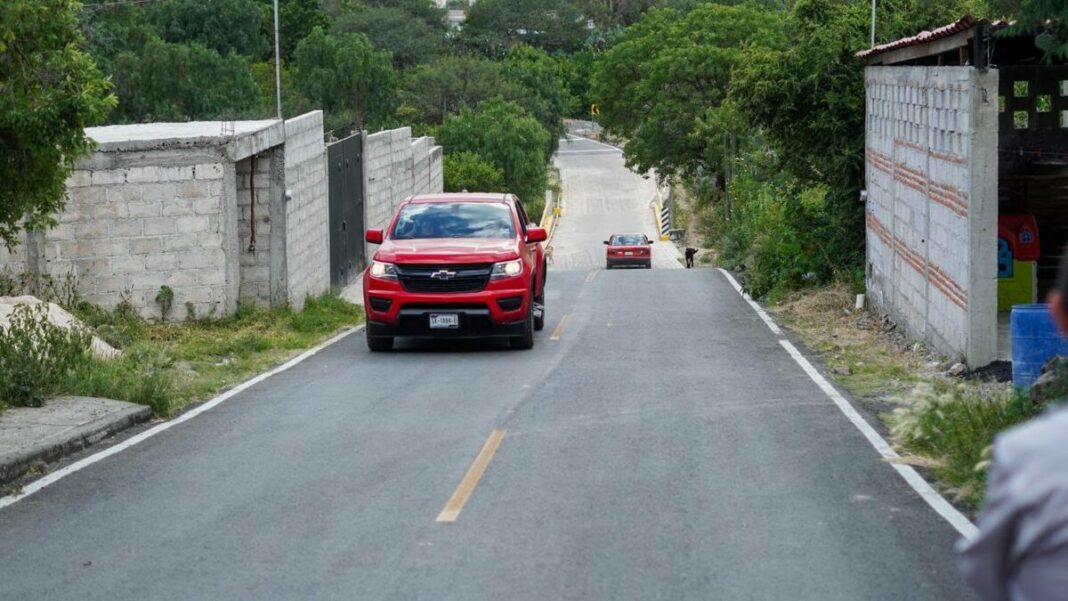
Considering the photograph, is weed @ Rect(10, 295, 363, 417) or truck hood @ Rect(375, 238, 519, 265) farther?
truck hood @ Rect(375, 238, 519, 265)

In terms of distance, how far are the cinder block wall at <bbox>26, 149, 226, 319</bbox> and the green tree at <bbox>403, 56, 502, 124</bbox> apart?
2679 inches

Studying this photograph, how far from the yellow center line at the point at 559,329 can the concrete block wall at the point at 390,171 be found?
10.7m

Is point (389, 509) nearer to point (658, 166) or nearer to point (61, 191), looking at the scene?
point (61, 191)

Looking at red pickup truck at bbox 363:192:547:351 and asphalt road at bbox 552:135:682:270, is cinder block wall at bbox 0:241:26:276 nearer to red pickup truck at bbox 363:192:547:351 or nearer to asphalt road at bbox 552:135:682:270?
red pickup truck at bbox 363:192:547:351

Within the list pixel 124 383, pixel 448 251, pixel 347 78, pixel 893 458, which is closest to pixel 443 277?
pixel 448 251

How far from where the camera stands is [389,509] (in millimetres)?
9266

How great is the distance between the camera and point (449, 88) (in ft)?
289

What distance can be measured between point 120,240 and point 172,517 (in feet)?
36.6

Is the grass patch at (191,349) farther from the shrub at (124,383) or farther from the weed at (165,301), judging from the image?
the weed at (165,301)

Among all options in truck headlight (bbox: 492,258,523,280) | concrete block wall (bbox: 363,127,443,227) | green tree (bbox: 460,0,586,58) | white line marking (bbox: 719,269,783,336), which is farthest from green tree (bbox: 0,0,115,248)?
green tree (bbox: 460,0,586,58)

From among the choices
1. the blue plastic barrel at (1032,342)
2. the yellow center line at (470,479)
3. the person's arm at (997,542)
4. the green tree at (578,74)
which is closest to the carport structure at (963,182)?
the blue plastic barrel at (1032,342)

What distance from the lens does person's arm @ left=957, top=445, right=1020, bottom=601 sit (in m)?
2.81

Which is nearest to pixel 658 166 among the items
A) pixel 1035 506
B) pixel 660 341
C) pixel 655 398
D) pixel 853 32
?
pixel 853 32

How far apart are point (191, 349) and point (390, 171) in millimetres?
19100
